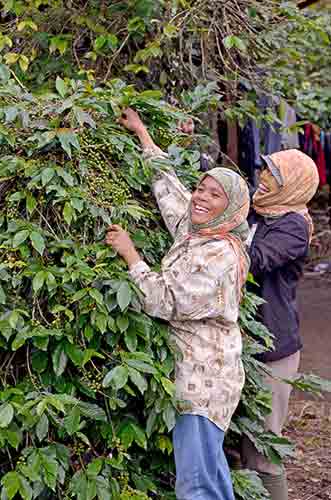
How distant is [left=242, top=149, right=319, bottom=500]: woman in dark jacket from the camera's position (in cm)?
409

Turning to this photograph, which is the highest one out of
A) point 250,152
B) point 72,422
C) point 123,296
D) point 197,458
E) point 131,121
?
point 131,121

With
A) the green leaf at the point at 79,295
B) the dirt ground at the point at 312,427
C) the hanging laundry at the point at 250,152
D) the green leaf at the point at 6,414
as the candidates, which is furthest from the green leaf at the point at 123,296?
the hanging laundry at the point at 250,152

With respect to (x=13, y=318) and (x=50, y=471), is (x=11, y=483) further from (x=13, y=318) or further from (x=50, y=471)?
(x=13, y=318)

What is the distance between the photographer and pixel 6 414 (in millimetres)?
2934

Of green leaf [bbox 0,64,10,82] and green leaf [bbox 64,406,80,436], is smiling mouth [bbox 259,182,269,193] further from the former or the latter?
green leaf [bbox 64,406,80,436]

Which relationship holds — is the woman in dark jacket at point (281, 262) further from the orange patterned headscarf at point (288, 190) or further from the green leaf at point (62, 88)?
the green leaf at point (62, 88)

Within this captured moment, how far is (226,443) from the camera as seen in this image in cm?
408

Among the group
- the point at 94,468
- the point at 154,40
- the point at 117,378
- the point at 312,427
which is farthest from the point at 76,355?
the point at 312,427

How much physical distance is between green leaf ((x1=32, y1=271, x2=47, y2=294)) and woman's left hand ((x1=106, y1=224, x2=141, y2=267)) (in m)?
0.29

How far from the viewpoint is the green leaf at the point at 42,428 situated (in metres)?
2.97

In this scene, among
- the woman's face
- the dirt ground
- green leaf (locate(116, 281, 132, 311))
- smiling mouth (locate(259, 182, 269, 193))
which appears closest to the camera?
green leaf (locate(116, 281, 132, 311))

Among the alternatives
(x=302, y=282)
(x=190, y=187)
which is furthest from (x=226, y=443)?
(x=302, y=282)

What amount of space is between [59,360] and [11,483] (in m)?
0.41

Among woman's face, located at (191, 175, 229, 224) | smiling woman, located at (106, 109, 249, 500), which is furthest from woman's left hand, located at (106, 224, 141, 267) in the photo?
woman's face, located at (191, 175, 229, 224)
